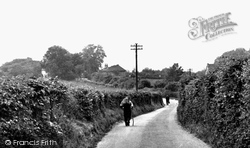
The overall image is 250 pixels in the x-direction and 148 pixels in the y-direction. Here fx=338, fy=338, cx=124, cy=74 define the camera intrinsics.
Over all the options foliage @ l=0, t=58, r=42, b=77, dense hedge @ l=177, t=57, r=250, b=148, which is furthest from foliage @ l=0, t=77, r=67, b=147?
dense hedge @ l=177, t=57, r=250, b=148

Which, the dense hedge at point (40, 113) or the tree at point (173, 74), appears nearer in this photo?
the dense hedge at point (40, 113)

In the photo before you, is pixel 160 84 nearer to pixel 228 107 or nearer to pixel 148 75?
pixel 148 75

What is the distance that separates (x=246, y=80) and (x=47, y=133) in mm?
5323

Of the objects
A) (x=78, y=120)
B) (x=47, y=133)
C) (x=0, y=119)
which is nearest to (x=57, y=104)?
(x=47, y=133)

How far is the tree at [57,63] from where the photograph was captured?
142ft

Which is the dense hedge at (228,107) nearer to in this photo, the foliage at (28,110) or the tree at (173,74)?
the foliage at (28,110)

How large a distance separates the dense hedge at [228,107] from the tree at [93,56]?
93083 millimetres

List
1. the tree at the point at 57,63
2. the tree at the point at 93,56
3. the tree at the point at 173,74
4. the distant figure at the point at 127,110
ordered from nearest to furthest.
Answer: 1. the distant figure at the point at 127,110
2. the tree at the point at 57,63
3. the tree at the point at 93,56
4. the tree at the point at 173,74

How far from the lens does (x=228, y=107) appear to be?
10477mm

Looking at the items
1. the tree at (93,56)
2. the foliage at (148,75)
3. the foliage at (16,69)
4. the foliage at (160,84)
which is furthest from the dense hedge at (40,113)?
the foliage at (148,75)

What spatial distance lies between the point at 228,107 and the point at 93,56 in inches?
4017

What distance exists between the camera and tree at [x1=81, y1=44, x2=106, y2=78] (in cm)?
10854

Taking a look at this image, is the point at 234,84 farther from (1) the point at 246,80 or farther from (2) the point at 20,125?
(2) the point at 20,125

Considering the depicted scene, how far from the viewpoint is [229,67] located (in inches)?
413
